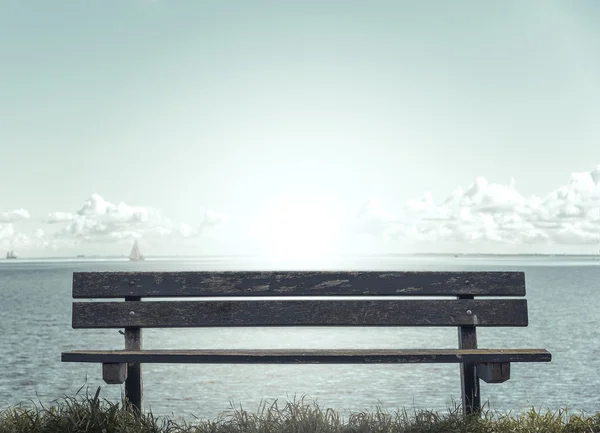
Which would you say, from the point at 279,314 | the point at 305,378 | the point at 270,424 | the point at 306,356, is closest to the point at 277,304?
the point at 279,314

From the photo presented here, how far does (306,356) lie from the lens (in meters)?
5.35

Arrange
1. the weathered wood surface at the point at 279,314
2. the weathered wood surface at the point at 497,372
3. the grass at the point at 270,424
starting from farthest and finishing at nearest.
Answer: the weathered wood surface at the point at 279,314
the weathered wood surface at the point at 497,372
the grass at the point at 270,424

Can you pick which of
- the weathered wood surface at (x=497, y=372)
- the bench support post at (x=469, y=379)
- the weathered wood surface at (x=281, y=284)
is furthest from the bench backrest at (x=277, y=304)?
the weathered wood surface at (x=497, y=372)

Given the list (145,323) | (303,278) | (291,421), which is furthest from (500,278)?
(145,323)

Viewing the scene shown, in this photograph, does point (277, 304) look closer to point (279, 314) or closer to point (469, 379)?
point (279, 314)

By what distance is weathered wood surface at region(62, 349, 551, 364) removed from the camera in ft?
17.5

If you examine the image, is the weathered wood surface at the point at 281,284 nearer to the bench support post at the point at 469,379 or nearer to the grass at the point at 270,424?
the bench support post at the point at 469,379

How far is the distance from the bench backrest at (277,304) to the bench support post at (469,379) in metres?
0.13

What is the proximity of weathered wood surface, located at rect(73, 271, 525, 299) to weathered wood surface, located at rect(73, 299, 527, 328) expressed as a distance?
91mm

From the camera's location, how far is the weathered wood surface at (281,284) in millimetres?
5770

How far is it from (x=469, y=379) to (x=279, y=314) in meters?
1.78

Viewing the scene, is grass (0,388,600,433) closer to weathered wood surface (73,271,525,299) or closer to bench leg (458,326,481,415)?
bench leg (458,326,481,415)

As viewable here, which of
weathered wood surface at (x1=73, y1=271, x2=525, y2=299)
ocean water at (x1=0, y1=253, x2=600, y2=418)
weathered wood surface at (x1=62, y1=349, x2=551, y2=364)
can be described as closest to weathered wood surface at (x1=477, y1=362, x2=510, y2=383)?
weathered wood surface at (x1=62, y1=349, x2=551, y2=364)

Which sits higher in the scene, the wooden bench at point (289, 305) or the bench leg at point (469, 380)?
the wooden bench at point (289, 305)
